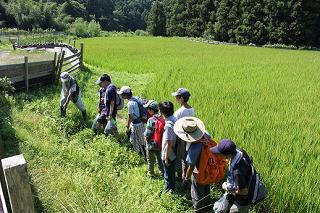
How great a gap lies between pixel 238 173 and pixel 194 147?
726mm

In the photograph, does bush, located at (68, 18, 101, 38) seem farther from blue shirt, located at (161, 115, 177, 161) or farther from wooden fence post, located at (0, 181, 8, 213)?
wooden fence post, located at (0, 181, 8, 213)

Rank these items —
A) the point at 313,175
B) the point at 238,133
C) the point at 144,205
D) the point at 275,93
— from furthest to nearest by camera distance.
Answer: the point at 275,93 → the point at 238,133 → the point at 313,175 → the point at 144,205

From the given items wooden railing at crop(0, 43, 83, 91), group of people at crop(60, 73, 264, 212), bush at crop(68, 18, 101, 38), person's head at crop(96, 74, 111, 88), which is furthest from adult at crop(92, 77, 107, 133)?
bush at crop(68, 18, 101, 38)

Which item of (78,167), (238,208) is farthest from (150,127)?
(238,208)

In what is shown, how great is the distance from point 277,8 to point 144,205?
3669 cm

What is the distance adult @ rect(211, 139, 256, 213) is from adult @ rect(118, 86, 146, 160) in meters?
2.15

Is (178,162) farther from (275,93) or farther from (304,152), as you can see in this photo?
(275,93)

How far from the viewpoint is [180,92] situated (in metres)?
5.11

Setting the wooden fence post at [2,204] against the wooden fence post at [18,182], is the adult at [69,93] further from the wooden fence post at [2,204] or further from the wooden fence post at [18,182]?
the wooden fence post at [18,182]

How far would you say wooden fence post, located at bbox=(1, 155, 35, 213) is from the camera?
7.44 ft

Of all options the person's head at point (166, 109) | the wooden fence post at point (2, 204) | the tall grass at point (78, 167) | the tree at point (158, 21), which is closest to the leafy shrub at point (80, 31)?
the tree at point (158, 21)

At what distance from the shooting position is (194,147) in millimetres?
4059

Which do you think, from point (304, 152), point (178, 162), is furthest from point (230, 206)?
point (304, 152)

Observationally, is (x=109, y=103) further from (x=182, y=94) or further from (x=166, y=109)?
(x=166, y=109)
